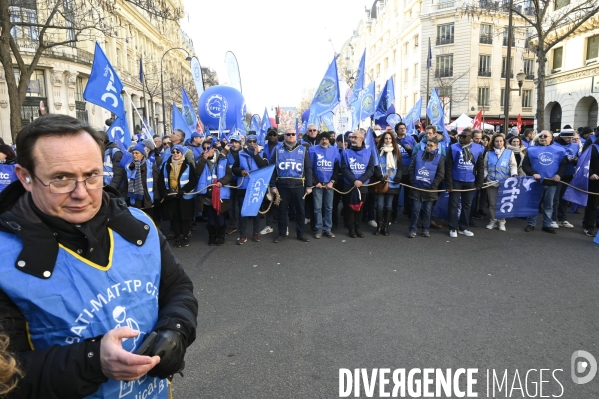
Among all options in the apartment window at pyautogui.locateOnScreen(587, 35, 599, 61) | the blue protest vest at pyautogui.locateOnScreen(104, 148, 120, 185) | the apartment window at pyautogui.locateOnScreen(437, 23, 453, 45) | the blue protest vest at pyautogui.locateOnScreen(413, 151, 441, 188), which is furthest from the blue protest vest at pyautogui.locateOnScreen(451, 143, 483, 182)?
the apartment window at pyautogui.locateOnScreen(437, 23, 453, 45)

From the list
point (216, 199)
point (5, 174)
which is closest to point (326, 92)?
point (216, 199)

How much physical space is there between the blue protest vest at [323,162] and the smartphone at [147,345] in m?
6.72

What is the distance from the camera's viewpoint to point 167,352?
4.85 feet

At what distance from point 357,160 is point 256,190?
2.08 m

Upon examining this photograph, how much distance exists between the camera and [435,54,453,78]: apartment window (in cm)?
4462

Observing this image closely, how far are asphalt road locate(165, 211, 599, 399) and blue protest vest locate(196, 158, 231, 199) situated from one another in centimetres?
104

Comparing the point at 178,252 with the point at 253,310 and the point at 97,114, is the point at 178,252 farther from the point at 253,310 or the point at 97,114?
the point at 97,114

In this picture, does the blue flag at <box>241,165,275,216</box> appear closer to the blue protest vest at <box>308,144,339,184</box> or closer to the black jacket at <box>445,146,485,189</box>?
the blue protest vest at <box>308,144,339,184</box>

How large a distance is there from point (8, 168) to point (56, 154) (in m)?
6.86

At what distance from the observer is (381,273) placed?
5848 millimetres

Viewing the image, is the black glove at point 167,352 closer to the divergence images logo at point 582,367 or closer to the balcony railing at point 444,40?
the divergence images logo at point 582,367

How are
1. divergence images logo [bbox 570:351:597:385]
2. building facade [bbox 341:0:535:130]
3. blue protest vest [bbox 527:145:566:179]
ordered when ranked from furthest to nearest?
building facade [bbox 341:0:535:130] < blue protest vest [bbox 527:145:566:179] < divergence images logo [bbox 570:351:597:385]

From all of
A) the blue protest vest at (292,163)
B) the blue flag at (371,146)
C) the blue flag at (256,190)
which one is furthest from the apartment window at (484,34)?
the blue flag at (256,190)

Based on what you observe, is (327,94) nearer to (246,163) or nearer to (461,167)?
(246,163)
